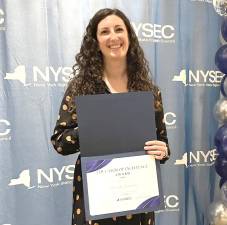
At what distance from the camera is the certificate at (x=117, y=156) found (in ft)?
3.26

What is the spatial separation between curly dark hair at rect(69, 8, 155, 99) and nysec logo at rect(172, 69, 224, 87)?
765mm

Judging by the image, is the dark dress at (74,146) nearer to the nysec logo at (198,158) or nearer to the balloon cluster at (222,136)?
the balloon cluster at (222,136)

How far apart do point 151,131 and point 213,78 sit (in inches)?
46.0

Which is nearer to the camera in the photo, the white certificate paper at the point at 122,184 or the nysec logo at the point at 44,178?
the white certificate paper at the point at 122,184

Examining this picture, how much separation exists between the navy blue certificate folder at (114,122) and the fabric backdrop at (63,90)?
735 mm

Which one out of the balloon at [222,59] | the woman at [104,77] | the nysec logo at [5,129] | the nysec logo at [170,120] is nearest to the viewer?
the woman at [104,77]

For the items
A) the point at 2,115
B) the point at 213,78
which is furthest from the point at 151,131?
the point at 213,78

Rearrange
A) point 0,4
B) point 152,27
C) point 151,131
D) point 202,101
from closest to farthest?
point 151,131 → point 0,4 → point 152,27 → point 202,101

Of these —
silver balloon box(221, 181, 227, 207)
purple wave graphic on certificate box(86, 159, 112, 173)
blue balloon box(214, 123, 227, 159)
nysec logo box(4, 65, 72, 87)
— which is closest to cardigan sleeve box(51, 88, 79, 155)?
purple wave graphic on certificate box(86, 159, 112, 173)

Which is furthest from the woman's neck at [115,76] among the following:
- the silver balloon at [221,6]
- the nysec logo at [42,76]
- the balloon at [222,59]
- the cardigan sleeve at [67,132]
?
the silver balloon at [221,6]

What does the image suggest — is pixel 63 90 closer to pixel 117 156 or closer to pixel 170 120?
pixel 170 120

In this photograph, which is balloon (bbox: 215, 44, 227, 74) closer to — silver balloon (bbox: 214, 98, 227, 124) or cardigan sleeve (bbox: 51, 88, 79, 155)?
silver balloon (bbox: 214, 98, 227, 124)

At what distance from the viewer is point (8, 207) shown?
1.64 meters

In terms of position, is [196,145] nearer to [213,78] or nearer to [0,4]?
[213,78]
